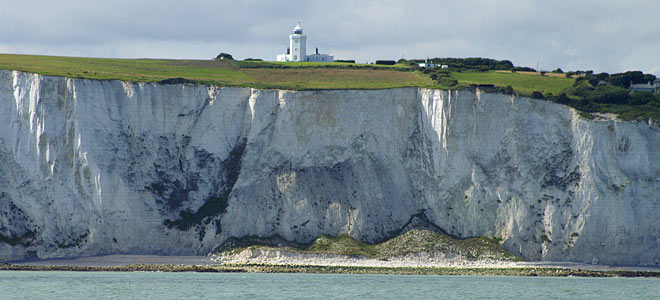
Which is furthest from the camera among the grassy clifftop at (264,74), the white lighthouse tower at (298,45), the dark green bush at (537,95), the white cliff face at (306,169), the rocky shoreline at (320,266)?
the white lighthouse tower at (298,45)

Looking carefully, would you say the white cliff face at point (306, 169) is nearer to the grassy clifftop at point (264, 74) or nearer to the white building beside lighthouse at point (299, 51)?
the grassy clifftop at point (264, 74)

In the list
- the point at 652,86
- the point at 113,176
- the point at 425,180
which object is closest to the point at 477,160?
the point at 425,180

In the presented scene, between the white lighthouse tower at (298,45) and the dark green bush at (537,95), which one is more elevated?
the white lighthouse tower at (298,45)

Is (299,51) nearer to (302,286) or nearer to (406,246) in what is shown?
(406,246)

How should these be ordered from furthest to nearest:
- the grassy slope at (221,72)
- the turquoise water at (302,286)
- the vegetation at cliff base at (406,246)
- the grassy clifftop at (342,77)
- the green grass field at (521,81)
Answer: the green grass field at (521,81), the grassy slope at (221,72), the grassy clifftop at (342,77), the vegetation at cliff base at (406,246), the turquoise water at (302,286)

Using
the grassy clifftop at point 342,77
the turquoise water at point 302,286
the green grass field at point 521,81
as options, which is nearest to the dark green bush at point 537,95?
the grassy clifftop at point 342,77

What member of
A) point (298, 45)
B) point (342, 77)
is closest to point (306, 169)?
point (342, 77)

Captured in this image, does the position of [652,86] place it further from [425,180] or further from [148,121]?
[148,121]
